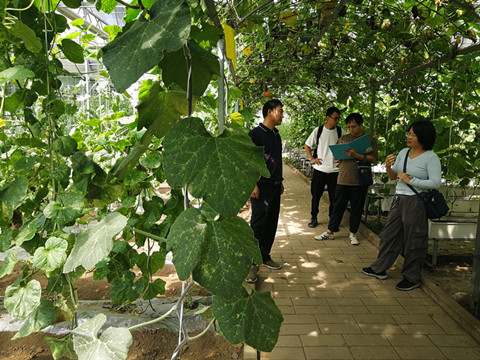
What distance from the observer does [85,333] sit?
2.93 ft

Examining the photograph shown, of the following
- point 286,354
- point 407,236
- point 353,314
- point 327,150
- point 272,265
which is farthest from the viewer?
point 327,150

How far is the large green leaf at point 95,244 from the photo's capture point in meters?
0.83

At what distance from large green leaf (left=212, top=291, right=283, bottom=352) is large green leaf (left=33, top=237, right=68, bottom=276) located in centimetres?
57

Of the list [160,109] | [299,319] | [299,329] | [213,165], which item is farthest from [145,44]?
[299,319]

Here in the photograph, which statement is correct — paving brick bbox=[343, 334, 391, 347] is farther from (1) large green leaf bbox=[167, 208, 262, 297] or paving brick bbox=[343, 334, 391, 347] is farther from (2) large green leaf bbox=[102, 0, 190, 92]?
(2) large green leaf bbox=[102, 0, 190, 92]

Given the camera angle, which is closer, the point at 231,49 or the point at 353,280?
the point at 231,49

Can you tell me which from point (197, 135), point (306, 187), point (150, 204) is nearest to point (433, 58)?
point (150, 204)

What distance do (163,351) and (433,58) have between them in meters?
4.09

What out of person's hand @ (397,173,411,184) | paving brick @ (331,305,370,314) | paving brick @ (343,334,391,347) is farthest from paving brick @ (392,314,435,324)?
person's hand @ (397,173,411,184)

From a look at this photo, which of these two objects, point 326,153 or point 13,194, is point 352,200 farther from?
point 13,194

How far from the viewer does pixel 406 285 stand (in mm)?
3609

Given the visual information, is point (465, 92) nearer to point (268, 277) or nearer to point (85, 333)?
point (268, 277)

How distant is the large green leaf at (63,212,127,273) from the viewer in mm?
830

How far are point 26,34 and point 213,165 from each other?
758mm
